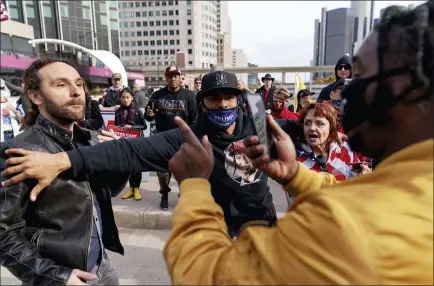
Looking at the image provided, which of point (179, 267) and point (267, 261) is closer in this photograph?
point (267, 261)

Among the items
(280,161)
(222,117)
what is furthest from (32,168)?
(222,117)

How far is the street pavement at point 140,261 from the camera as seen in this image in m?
3.06

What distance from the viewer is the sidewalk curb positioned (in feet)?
14.4

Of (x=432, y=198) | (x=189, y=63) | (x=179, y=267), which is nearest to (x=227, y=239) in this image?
(x=179, y=267)

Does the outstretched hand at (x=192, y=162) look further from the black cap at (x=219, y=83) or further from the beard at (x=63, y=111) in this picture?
the black cap at (x=219, y=83)

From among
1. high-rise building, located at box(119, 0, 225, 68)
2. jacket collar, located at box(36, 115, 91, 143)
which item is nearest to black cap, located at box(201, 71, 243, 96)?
jacket collar, located at box(36, 115, 91, 143)

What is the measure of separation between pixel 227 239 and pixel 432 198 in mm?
497

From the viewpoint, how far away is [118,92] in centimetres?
668

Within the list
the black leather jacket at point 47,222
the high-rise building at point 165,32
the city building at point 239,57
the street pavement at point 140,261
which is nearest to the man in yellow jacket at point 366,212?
the black leather jacket at point 47,222

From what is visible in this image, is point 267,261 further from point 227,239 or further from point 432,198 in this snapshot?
point 432,198

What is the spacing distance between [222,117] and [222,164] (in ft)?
1.20

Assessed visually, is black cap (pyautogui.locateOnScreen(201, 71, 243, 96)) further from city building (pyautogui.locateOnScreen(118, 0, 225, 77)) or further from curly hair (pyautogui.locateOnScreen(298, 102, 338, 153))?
city building (pyautogui.locateOnScreen(118, 0, 225, 77))

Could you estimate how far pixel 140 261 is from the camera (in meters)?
3.53

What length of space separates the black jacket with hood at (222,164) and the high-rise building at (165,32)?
99432 mm
